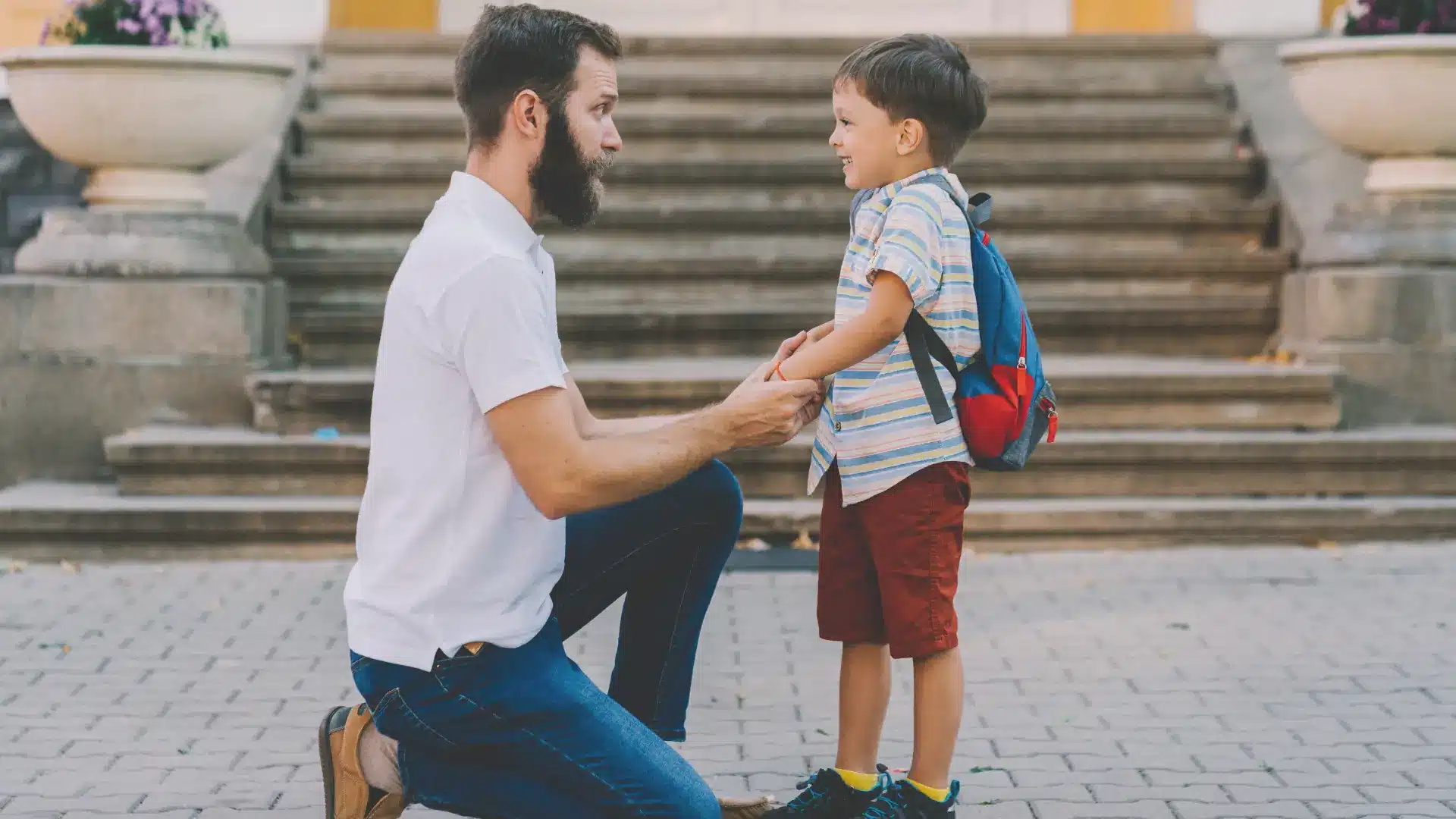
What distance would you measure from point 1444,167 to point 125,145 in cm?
525

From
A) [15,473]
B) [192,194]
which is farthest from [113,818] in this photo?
[192,194]

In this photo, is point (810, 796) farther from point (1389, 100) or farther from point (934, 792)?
point (1389, 100)

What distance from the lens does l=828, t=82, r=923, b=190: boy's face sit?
12.2 feet

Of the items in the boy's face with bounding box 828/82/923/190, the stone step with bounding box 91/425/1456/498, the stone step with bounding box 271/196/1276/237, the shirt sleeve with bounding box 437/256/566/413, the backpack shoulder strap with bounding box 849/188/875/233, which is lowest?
the stone step with bounding box 91/425/1456/498

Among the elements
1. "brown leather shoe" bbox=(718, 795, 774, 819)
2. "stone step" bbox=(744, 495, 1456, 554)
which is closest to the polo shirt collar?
"brown leather shoe" bbox=(718, 795, 774, 819)

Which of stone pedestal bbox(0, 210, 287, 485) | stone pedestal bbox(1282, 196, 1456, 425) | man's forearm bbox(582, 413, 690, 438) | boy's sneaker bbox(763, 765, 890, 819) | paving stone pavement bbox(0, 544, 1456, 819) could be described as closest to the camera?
man's forearm bbox(582, 413, 690, 438)

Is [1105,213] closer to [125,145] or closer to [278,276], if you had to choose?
[278,276]

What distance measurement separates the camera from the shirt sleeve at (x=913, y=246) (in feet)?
11.8

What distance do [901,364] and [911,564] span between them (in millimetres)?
392

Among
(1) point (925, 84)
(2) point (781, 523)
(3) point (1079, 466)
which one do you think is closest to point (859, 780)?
(1) point (925, 84)

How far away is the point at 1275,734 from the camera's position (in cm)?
446

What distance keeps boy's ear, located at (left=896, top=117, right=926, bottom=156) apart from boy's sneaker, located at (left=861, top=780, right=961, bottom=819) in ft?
4.06

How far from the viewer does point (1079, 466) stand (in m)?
7.02

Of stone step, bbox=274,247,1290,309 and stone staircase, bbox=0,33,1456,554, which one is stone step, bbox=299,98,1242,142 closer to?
stone staircase, bbox=0,33,1456,554
